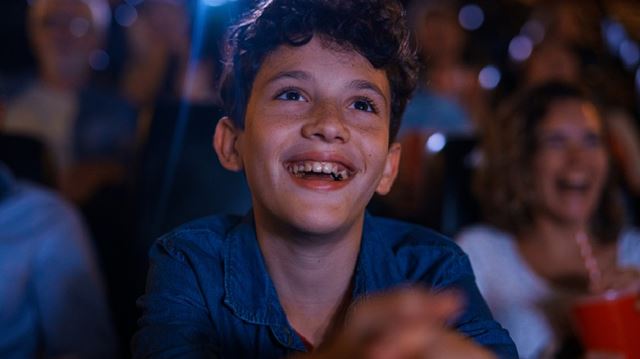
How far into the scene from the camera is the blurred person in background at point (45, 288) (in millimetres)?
1706

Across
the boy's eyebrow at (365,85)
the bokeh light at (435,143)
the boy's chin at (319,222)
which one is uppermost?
the boy's eyebrow at (365,85)

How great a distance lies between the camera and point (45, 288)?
5.71 feet

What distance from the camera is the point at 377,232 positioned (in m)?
1.34

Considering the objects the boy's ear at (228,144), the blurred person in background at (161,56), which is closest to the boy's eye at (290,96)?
Result: the boy's ear at (228,144)

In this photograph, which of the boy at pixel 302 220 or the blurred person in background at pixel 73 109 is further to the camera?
the blurred person in background at pixel 73 109

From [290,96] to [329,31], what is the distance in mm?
99

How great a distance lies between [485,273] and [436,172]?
40 centimetres

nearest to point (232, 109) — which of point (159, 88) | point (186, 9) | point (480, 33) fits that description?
point (159, 88)

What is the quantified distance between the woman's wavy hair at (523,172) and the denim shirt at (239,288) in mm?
839

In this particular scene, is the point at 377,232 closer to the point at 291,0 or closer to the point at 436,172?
the point at 291,0

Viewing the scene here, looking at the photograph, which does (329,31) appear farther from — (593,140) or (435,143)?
(435,143)

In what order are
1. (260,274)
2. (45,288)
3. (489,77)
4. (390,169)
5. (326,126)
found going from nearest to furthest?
(326,126), (260,274), (390,169), (45,288), (489,77)

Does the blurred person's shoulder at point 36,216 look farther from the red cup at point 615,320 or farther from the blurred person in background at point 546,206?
the red cup at point 615,320

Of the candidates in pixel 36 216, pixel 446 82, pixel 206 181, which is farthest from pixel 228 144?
pixel 446 82
